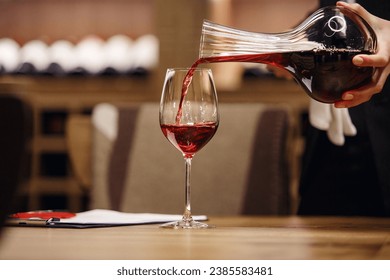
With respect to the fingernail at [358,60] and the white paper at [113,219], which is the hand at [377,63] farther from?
the white paper at [113,219]

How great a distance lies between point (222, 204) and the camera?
1.56 m

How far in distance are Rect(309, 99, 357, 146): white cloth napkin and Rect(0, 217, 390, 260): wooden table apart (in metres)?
0.28

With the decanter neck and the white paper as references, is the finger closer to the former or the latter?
the decanter neck

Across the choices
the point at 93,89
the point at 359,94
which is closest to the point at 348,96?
the point at 359,94

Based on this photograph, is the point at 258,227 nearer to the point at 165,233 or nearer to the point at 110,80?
the point at 165,233

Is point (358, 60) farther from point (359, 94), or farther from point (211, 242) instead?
point (211, 242)

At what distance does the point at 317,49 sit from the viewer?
1007 millimetres

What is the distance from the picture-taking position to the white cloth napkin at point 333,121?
1.34 meters

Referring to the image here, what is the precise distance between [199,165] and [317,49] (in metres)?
0.63

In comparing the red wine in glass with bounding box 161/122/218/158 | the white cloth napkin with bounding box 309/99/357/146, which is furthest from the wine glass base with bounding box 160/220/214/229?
the white cloth napkin with bounding box 309/99/357/146

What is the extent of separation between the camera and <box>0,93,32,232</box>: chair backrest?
1.51 ft
